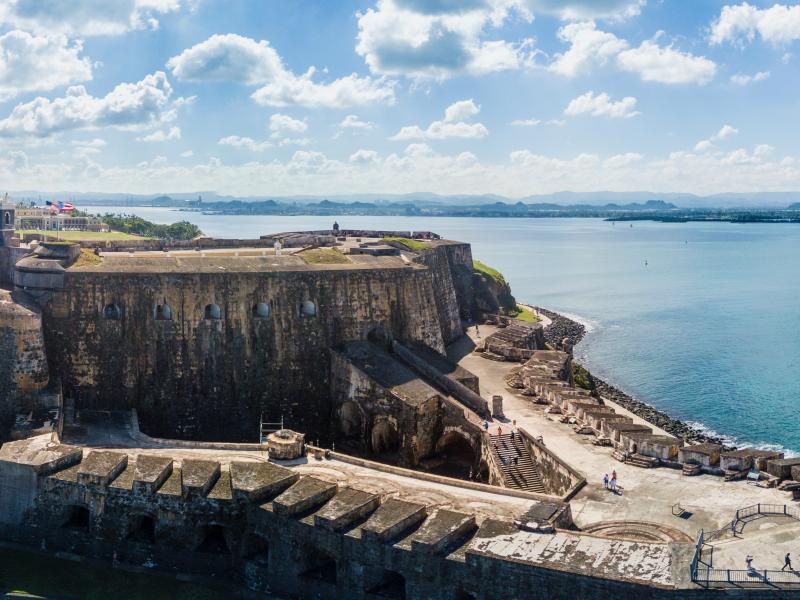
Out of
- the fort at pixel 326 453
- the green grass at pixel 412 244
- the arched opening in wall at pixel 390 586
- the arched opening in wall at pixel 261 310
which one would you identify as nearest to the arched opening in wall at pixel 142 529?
the fort at pixel 326 453

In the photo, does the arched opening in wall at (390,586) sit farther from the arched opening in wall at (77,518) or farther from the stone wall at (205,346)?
the stone wall at (205,346)

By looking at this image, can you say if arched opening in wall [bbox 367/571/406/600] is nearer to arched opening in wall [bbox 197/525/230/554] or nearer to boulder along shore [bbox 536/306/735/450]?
arched opening in wall [bbox 197/525/230/554]

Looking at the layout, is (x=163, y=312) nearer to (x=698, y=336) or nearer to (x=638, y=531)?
(x=638, y=531)

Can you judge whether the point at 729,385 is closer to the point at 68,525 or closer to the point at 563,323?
the point at 563,323

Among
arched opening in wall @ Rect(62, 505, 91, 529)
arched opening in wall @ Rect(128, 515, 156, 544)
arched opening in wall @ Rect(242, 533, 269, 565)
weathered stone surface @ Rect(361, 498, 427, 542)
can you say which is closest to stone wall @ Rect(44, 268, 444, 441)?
arched opening in wall @ Rect(62, 505, 91, 529)

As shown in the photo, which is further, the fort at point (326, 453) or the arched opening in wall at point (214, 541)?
the arched opening in wall at point (214, 541)

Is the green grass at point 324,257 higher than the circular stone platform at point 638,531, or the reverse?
the green grass at point 324,257

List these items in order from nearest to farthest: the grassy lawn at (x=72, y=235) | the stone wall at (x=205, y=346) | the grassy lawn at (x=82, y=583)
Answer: the grassy lawn at (x=82, y=583) < the stone wall at (x=205, y=346) < the grassy lawn at (x=72, y=235)
